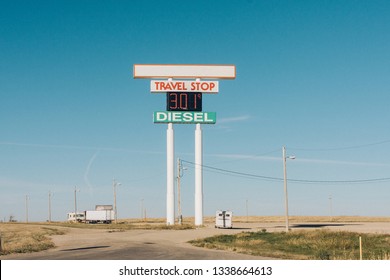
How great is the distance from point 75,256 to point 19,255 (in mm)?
4099

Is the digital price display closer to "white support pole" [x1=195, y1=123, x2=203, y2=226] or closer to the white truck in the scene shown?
"white support pole" [x1=195, y1=123, x2=203, y2=226]

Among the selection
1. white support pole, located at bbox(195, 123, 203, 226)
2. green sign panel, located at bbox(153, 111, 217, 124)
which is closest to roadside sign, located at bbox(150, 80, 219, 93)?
green sign panel, located at bbox(153, 111, 217, 124)

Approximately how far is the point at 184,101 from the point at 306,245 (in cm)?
3864

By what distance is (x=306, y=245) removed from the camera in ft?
121

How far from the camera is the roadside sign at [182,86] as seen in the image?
71.4m

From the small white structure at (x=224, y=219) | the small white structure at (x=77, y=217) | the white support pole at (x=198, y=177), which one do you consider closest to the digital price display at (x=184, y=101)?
the white support pole at (x=198, y=177)

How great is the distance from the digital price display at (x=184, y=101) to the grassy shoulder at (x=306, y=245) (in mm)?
29780

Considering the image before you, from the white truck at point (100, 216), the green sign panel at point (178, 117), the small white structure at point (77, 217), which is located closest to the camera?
the green sign panel at point (178, 117)

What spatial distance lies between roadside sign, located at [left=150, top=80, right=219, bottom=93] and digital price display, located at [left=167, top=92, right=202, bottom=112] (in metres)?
0.58

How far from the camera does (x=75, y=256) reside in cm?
2908

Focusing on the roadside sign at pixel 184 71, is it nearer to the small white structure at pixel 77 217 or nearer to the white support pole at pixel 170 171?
the white support pole at pixel 170 171

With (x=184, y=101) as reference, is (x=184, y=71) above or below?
above

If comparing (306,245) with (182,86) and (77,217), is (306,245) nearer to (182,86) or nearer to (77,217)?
(182,86)

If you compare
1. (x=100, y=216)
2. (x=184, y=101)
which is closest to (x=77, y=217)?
(x=100, y=216)
